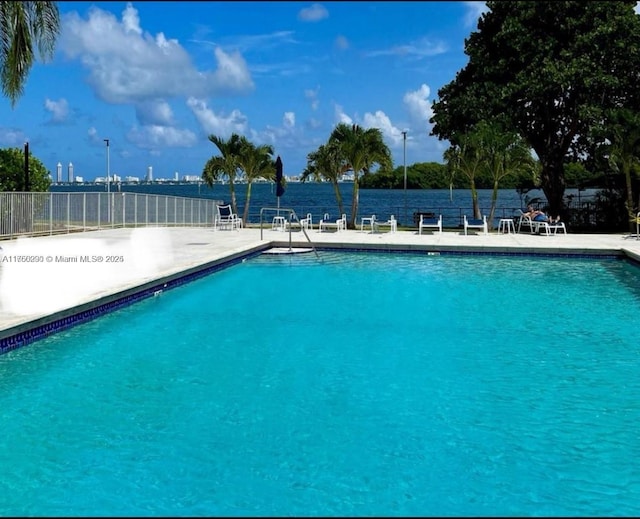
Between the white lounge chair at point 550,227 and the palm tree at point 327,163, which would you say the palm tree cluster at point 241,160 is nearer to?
the palm tree at point 327,163

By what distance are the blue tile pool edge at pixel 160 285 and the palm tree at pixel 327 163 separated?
639 cm

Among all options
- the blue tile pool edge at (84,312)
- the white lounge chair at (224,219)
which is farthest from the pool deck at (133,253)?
the white lounge chair at (224,219)

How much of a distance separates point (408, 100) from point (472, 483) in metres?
12.1

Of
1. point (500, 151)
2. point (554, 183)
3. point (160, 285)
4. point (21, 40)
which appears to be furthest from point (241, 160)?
point (160, 285)

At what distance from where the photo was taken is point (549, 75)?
826 inches

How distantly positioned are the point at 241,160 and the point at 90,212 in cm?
776

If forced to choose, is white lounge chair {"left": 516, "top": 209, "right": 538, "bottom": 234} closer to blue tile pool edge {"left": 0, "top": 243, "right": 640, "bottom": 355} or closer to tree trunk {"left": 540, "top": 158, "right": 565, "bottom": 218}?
tree trunk {"left": 540, "top": 158, "right": 565, "bottom": 218}

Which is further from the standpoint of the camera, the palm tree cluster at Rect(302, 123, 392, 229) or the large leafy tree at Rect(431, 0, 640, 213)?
the palm tree cluster at Rect(302, 123, 392, 229)

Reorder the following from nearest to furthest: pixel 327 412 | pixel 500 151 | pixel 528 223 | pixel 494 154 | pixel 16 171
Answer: pixel 327 412
pixel 16 171
pixel 500 151
pixel 494 154
pixel 528 223

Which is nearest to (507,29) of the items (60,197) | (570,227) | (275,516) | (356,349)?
(570,227)

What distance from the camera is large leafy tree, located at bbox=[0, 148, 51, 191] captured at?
65.3 feet

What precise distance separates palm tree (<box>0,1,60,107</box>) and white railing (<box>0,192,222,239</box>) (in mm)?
5194

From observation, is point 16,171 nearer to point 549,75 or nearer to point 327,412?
point 327,412

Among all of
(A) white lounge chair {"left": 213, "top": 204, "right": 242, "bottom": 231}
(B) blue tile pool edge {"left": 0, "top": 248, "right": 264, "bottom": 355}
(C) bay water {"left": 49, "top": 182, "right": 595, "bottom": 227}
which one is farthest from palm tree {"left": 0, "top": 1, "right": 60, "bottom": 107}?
(C) bay water {"left": 49, "top": 182, "right": 595, "bottom": 227}
